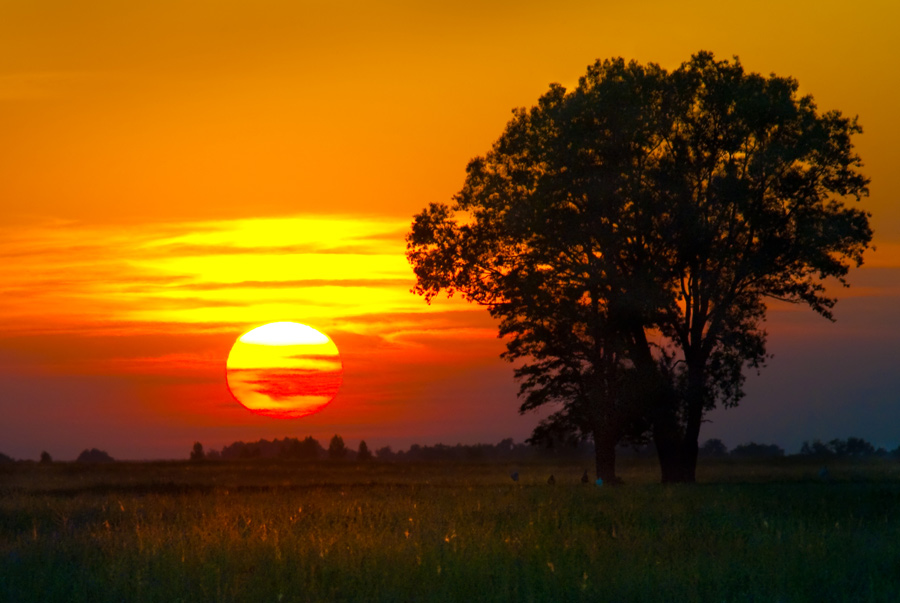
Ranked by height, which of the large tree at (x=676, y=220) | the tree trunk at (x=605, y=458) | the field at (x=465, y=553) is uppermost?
the large tree at (x=676, y=220)

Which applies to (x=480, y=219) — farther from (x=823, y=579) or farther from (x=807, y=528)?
(x=823, y=579)

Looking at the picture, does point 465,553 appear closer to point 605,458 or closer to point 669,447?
point 669,447

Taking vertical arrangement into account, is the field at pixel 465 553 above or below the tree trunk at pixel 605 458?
below

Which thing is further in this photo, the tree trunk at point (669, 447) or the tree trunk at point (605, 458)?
the tree trunk at point (605, 458)

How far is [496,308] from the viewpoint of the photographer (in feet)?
138

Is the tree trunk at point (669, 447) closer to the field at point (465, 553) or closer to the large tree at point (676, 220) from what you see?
the large tree at point (676, 220)

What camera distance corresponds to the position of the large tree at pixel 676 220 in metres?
38.9

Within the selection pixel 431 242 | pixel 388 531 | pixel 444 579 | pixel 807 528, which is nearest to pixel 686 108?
pixel 431 242

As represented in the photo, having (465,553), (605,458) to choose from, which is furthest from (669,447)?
(465,553)

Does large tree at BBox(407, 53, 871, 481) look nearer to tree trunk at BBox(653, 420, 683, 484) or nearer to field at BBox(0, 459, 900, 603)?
tree trunk at BBox(653, 420, 683, 484)

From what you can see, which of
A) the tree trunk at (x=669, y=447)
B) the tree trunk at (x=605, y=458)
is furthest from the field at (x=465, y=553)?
the tree trunk at (x=605, y=458)

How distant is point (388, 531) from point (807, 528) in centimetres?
830


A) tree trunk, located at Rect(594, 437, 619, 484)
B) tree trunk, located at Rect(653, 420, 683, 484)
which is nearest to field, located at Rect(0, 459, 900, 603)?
tree trunk, located at Rect(653, 420, 683, 484)

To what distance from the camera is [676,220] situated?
38.8 meters
